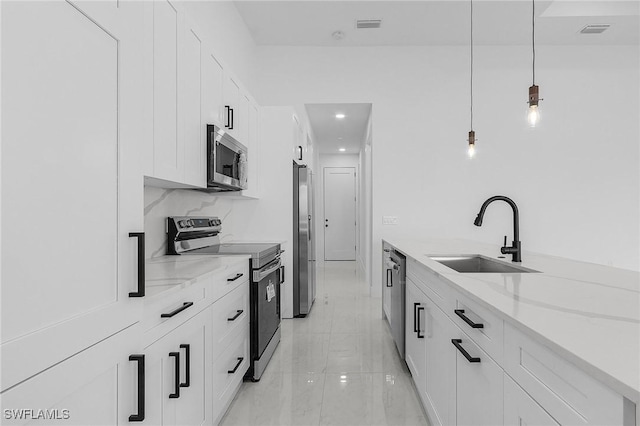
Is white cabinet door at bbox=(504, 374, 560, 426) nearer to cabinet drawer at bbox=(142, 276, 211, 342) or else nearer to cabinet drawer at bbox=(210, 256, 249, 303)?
cabinet drawer at bbox=(142, 276, 211, 342)

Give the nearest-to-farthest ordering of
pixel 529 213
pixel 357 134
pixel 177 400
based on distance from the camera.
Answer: pixel 177 400, pixel 529 213, pixel 357 134

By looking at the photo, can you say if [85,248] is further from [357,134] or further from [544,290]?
[357,134]

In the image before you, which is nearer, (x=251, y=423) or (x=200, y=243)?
(x=251, y=423)

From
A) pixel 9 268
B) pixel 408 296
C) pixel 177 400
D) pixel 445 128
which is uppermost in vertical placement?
pixel 445 128

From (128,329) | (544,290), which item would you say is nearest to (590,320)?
(544,290)

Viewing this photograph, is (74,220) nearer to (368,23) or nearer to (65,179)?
(65,179)

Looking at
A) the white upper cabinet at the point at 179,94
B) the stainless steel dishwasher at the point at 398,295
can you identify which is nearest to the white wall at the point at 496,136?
the stainless steel dishwasher at the point at 398,295

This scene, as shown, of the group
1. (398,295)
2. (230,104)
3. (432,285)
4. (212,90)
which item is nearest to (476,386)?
(432,285)

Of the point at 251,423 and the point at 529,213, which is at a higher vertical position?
the point at 529,213

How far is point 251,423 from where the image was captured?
6.49 ft

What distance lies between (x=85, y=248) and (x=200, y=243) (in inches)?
74.7

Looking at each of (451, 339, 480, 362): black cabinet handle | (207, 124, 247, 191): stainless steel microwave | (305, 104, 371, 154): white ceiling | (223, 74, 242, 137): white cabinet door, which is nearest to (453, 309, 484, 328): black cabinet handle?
(451, 339, 480, 362): black cabinet handle

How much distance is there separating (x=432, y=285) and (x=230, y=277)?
1071mm

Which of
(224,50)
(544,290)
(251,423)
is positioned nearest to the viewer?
(544,290)
